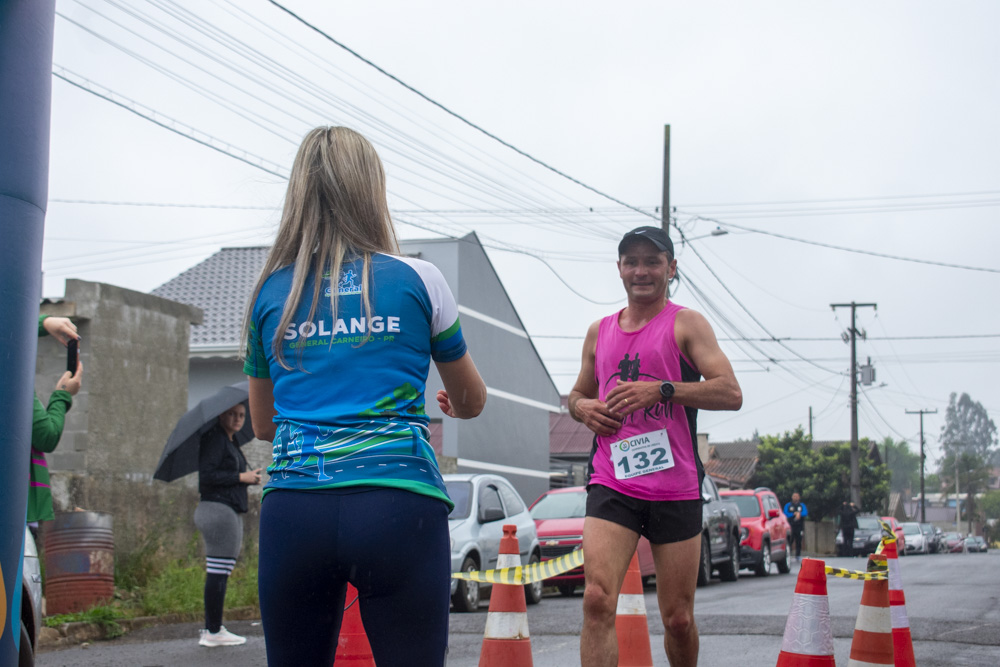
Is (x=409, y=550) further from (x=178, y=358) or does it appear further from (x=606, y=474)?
(x=178, y=358)

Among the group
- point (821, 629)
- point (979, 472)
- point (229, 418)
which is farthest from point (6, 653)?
point (979, 472)

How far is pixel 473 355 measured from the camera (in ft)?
102

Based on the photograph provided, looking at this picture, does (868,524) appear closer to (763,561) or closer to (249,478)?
(763,561)

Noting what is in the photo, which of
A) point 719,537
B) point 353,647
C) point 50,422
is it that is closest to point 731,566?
point 719,537

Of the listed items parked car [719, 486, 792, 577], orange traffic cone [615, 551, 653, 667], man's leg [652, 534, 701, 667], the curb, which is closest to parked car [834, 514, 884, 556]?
parked car [719, 486, 792, 577]

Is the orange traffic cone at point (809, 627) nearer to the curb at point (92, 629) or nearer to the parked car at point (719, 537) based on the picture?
the curb at point (92, 629)

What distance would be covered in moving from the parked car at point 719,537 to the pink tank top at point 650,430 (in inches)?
510

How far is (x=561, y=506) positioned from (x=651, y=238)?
1251cm

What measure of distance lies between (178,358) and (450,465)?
42.3 ft

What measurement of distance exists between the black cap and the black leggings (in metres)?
2.65

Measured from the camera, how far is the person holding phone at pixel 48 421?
188 inches

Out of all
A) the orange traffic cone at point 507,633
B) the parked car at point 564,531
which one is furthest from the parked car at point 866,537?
the orange traffic cone at point 507,633

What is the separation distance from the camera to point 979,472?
5527 inches

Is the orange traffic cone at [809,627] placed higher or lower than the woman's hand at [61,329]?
lower
